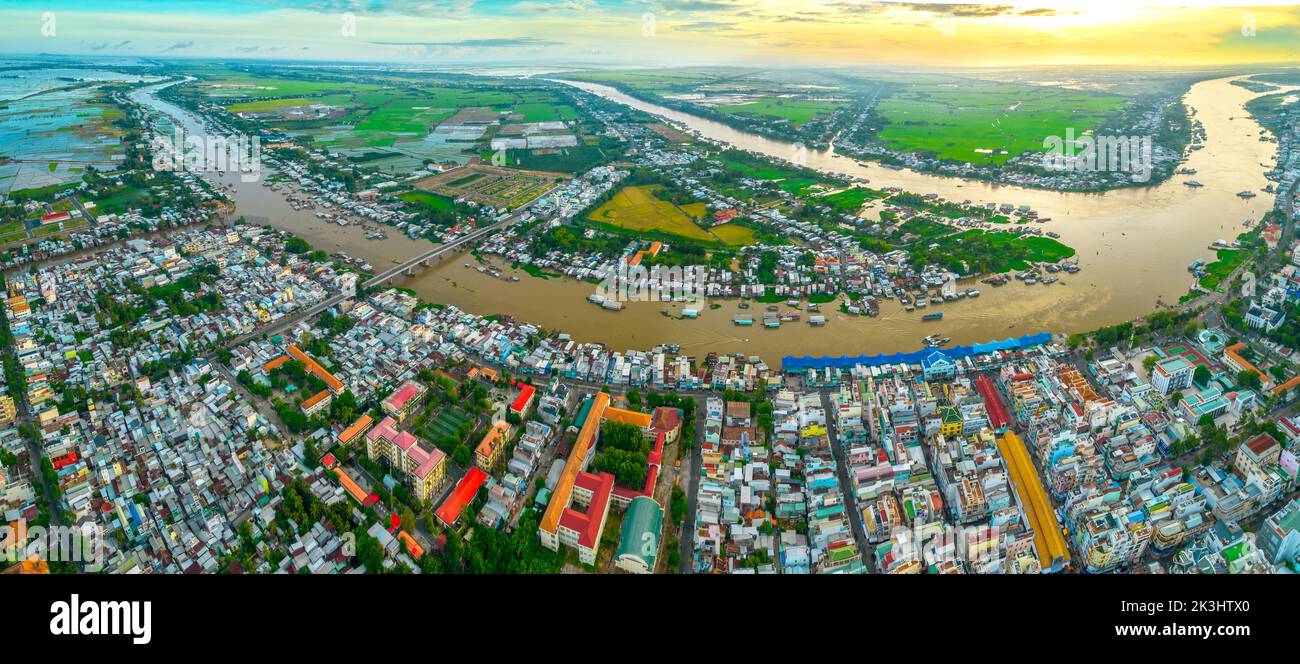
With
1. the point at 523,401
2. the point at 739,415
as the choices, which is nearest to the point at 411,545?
the point at 523,401

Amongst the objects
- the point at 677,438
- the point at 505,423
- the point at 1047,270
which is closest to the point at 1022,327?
the point at 1047,270

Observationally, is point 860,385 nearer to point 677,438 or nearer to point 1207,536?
point 677,438

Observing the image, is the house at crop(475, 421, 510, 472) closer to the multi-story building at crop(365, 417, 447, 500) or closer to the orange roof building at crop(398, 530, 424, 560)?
the multi-story building at crop(365, 417, 447, 500)

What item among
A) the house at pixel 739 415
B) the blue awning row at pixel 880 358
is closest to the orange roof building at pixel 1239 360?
the blue awning row at pixel 880 358

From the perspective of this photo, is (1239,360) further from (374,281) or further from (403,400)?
(374,281)

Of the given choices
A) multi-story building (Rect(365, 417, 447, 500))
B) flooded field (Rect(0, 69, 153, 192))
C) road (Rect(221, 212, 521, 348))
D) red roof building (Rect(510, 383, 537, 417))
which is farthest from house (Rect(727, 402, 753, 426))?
flooded field (Rect(0, 69, 153, 192))

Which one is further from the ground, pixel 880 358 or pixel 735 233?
pixel 735 233
